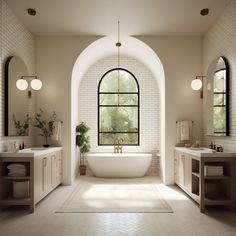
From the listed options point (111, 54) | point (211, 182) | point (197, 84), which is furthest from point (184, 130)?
point (111, 54)

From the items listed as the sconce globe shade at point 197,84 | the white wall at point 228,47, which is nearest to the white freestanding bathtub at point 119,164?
the white wall at point 228,47

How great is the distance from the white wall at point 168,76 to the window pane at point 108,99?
190cm

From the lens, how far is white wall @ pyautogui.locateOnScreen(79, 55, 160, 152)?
27.5 feet

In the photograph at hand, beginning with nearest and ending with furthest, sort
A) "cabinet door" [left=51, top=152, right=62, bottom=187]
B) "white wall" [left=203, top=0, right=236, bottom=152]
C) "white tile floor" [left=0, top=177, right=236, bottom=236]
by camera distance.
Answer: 1. "white tile floor" [left=0, top=177, right=236, bottom=236]
2. "white wall" [left=203, top=0, right=236, bottom=152]
3. "cabinet door" [left=51, top=152, right=62, bottom=187]

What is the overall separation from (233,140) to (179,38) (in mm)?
2917

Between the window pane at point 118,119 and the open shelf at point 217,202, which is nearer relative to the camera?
the open shelf at point 217,202

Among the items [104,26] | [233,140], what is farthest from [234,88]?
[104,26]

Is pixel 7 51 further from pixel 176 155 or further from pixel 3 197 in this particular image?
pixel 176 155

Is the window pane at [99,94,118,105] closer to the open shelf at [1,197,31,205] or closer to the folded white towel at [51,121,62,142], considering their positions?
the folded white towel at [51,121,62,142]

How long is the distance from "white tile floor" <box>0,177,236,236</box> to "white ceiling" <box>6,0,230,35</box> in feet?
11.3

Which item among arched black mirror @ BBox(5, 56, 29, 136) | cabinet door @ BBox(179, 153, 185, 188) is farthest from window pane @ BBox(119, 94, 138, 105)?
arched black mirror @ BBox(5, 56, 29, 136)

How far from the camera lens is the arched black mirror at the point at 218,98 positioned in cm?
534

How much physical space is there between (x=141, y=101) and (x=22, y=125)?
12.0ft

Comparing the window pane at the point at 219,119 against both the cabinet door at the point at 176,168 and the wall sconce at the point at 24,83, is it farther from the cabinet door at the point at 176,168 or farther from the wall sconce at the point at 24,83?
the wall sconce at the point at 24,83
